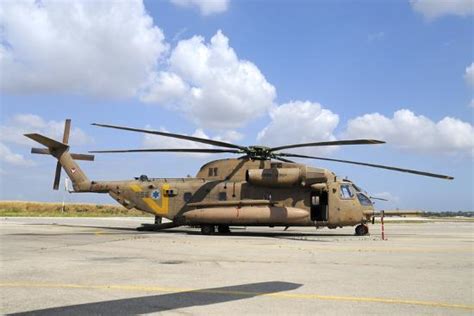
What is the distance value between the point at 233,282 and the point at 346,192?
597 inches

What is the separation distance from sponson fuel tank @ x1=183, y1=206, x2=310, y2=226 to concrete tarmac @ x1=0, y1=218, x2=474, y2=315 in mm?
7832

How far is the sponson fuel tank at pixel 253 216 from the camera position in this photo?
2262 centimetres

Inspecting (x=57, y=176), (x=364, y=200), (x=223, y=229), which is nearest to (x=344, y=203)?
(x=364, y=200)

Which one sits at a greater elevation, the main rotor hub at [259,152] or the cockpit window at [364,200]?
the main rotor hub at [259,152]

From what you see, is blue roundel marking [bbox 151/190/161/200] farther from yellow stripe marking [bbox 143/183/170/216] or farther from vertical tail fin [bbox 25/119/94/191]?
vertical tail fin [bbox 25/119/94/191]

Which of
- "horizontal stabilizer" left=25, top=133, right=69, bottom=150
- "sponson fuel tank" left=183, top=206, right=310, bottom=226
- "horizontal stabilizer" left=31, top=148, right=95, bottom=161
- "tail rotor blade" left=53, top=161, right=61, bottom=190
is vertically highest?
"horizontal stabilizer" left=25, top=133, right=69, bottom=150

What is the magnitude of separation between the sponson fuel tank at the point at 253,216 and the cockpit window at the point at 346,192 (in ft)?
6.52

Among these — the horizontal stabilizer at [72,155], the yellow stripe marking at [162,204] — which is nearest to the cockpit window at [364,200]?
the yellow stripe marking at [162,204]

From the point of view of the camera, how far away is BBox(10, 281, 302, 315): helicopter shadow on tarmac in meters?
6.48

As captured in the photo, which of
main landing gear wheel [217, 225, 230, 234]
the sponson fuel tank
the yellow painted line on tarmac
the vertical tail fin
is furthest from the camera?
the vertical tail fin

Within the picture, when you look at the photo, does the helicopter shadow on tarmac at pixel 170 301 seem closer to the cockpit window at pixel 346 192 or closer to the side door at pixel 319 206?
the side door at pixel 319 206

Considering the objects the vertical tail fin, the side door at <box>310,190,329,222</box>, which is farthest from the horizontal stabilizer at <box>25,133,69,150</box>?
the side door at <box>310,190,329,222</box>

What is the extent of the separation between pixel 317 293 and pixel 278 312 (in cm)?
150

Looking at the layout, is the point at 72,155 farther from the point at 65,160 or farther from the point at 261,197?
the point at 261,197
